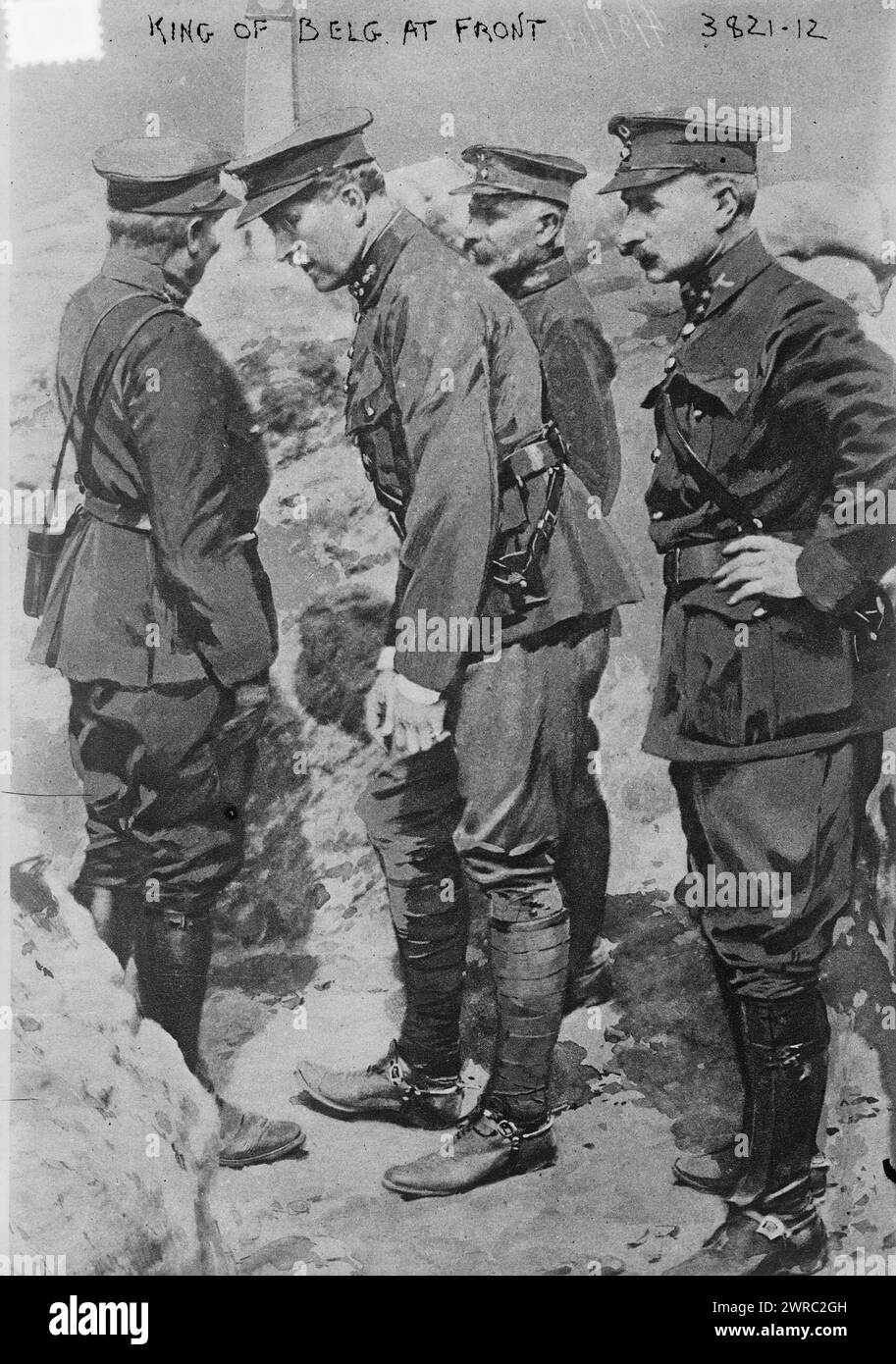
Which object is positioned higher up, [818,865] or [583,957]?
[818,865]

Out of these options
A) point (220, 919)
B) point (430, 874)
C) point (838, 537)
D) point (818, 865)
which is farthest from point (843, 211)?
point (220, 919)

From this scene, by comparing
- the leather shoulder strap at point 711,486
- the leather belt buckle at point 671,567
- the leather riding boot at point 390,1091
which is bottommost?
the leather riding boot at point 390,1091

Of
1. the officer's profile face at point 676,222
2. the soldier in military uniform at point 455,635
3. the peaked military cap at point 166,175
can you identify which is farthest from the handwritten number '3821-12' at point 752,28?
the peaked military cap at point 166,175

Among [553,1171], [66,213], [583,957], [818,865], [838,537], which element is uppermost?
[66,213]

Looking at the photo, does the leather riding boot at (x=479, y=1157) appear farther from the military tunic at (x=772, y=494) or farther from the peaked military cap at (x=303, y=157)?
the peaked military cap at (x=303, y=157)

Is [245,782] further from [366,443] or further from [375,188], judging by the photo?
[375,188]

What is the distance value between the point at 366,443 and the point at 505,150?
0.84 metres

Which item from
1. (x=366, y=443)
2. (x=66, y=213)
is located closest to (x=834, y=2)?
(x=366, y=443)

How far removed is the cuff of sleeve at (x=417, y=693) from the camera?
3.74m

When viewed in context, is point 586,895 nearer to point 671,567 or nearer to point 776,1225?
point 671,567

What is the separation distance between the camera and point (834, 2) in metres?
3.76

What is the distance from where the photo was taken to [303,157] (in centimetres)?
373

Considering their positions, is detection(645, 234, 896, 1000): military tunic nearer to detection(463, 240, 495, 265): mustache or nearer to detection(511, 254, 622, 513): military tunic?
detection(511, 254, 622, 513): military tunic

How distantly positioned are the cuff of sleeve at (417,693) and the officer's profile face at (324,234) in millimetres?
1029
